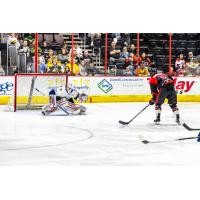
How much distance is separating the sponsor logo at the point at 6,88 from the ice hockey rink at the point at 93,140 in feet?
Answer: 6.37

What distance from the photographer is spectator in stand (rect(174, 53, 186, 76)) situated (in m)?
14.1

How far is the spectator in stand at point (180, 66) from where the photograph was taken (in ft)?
46.3

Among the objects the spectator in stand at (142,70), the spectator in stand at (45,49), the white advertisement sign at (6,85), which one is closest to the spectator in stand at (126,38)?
the spectator in stand at (142,70)

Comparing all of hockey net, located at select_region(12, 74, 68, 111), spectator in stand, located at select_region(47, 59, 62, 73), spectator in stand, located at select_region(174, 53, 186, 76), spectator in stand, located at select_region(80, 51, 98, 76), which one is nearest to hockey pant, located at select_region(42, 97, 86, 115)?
hockey net, located at select_region(12, 74, 68, 111)

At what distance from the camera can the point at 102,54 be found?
545 inches

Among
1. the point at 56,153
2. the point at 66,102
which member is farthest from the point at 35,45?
the point at 56,153

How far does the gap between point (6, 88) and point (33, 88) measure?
4.58ft

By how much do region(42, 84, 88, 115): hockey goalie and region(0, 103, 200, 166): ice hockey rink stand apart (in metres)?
0.23

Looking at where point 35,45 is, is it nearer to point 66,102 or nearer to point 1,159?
point 66,102

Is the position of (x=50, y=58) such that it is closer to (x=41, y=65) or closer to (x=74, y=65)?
(x=41, y=65)

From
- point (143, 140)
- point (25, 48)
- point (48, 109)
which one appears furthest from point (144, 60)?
point (143, 140)

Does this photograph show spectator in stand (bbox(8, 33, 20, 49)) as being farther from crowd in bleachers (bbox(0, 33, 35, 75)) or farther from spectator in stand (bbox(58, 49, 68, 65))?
spectator in stand (bbox(58, 49, 68, 65))

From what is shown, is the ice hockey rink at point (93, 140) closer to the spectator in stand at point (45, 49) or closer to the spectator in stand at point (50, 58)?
the spectator in stand at point (50, 58)

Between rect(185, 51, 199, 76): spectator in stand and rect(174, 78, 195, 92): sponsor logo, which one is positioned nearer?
rect(174, 78, 195, 92): sponsor logo
